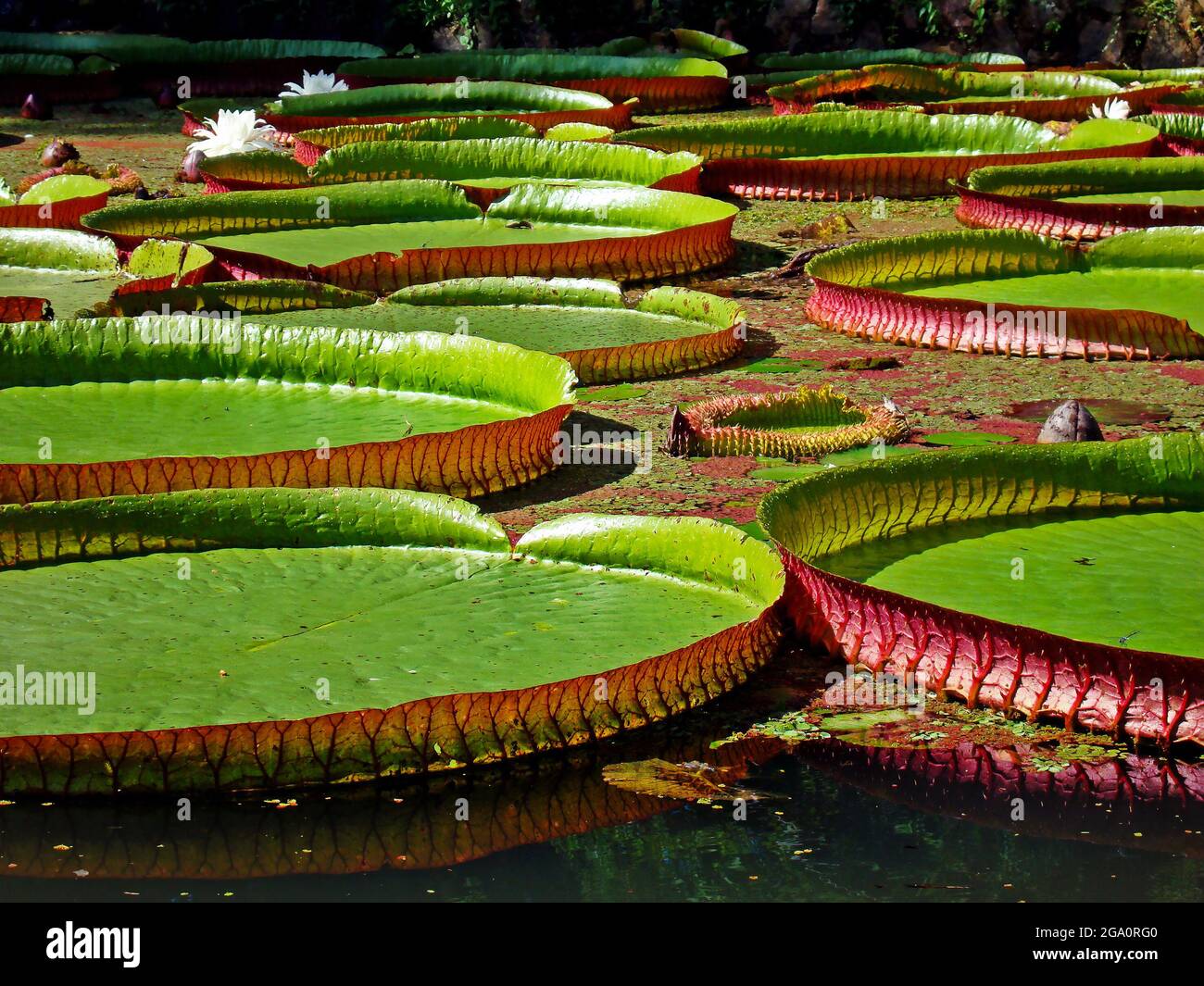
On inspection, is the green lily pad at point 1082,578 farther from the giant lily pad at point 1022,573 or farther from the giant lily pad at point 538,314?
the giant lily pad at point 538,314

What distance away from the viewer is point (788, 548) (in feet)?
9.93

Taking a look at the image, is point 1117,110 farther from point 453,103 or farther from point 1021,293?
point 453,103

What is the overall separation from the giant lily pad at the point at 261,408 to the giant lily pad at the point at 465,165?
3.35m

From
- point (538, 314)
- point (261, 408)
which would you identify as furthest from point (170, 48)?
point (261, 408)

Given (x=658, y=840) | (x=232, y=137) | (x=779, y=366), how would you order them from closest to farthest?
(x=658, y=840) → (x=779, y=366) → (x=232, y=137)

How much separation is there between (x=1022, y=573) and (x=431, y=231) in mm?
4270

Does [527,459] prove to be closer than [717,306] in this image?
Yes

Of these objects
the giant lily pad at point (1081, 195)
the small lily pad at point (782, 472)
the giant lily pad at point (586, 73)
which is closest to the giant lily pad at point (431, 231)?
the giant lily pad at point (1081, 195)

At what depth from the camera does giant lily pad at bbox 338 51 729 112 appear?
12.0m

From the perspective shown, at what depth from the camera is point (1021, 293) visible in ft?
18.9

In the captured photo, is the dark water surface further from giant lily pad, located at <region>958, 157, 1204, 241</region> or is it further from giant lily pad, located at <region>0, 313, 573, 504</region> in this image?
giant lily pad, located at <region>958, 157, 1204, 241</region>
